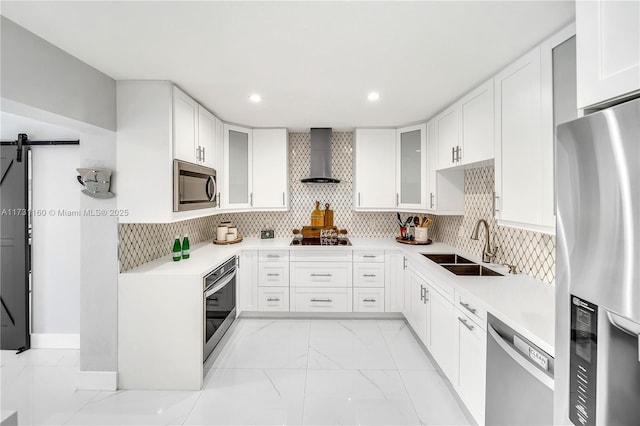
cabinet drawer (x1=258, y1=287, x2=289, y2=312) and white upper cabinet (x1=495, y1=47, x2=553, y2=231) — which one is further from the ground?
white upper cabinet (x1=495, y1=47, x2=553, y2=231)

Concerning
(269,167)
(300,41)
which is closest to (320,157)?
(269,167)

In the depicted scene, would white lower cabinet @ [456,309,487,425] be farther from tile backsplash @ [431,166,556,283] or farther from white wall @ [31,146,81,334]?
white wall @ [31,146,81,334]

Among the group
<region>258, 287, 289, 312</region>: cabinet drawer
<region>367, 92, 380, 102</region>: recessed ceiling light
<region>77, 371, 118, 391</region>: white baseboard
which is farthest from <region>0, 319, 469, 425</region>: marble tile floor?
<region>367, 92, 380, 102</region>: recessed ceiling light

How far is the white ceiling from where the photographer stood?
1367 millimetres

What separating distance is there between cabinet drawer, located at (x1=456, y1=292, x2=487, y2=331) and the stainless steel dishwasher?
6 centimetres

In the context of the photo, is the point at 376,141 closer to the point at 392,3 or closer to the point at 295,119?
the point at 295,119

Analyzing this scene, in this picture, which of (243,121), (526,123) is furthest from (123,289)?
(526,123)

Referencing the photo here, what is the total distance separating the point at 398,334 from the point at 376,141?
228 centimetres

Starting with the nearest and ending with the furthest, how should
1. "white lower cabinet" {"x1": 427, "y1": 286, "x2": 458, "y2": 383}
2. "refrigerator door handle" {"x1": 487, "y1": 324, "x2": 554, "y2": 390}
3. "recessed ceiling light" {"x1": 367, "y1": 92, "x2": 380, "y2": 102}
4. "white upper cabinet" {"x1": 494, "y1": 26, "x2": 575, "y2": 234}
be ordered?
"refrigerator door handle" {"x1": 487, "y1": 324, "x2": 554, "y2": 390}
"white upper cabinet" {"x1": 494, "y1": 26, "x2": 575, "y2": 234}
"white lower cabinet" {"x1": 427, "y1": 286, "x2": 458, "y2": 383}
"recessed ceiling light" {"x1": 367, "y1": 92, "x2": 380, "y2": 102}

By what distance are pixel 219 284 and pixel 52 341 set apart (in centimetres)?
183

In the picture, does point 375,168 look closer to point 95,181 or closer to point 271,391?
point 271,391

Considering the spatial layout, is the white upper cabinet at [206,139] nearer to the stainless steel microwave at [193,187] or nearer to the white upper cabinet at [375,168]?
the stainless steel microwave at [193,187]

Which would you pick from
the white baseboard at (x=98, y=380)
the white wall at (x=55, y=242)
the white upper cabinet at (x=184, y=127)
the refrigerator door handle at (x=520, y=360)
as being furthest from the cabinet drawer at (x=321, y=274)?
the white wall at (x=55, y=242)

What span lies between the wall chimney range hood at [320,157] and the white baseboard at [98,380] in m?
2.66
